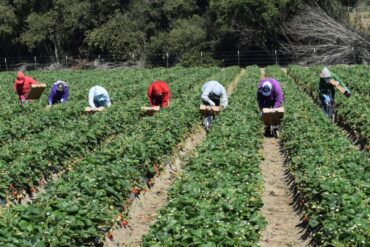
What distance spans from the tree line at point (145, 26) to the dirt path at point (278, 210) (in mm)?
33442

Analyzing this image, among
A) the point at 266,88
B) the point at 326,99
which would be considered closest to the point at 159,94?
the point at 266,88

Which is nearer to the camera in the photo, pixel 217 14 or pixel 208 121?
pixel 208 121

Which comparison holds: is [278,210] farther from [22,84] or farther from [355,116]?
[22,84]

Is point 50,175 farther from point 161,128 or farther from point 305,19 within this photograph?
point 305,19

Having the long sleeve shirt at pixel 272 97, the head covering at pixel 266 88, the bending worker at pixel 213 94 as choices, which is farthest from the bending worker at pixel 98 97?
the head covering at pixel 266 88

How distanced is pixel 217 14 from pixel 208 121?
3373cm

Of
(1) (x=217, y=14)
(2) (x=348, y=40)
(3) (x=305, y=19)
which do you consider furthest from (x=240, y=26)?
(2) (x=348, y=40)

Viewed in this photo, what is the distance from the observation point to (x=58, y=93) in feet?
53.2

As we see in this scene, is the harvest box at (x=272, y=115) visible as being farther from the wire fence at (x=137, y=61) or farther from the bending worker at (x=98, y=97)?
the wire fence at (x=137, y=61)

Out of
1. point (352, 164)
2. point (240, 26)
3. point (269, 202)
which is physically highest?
point (240, 26)

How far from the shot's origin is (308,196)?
7.09m

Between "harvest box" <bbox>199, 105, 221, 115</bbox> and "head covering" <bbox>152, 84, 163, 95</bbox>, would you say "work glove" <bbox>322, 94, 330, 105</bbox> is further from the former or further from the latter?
"head covering" <bbox>152, 84, 163, 95</bbox>

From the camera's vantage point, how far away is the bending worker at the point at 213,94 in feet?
42.7

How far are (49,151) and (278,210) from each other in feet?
13.8
